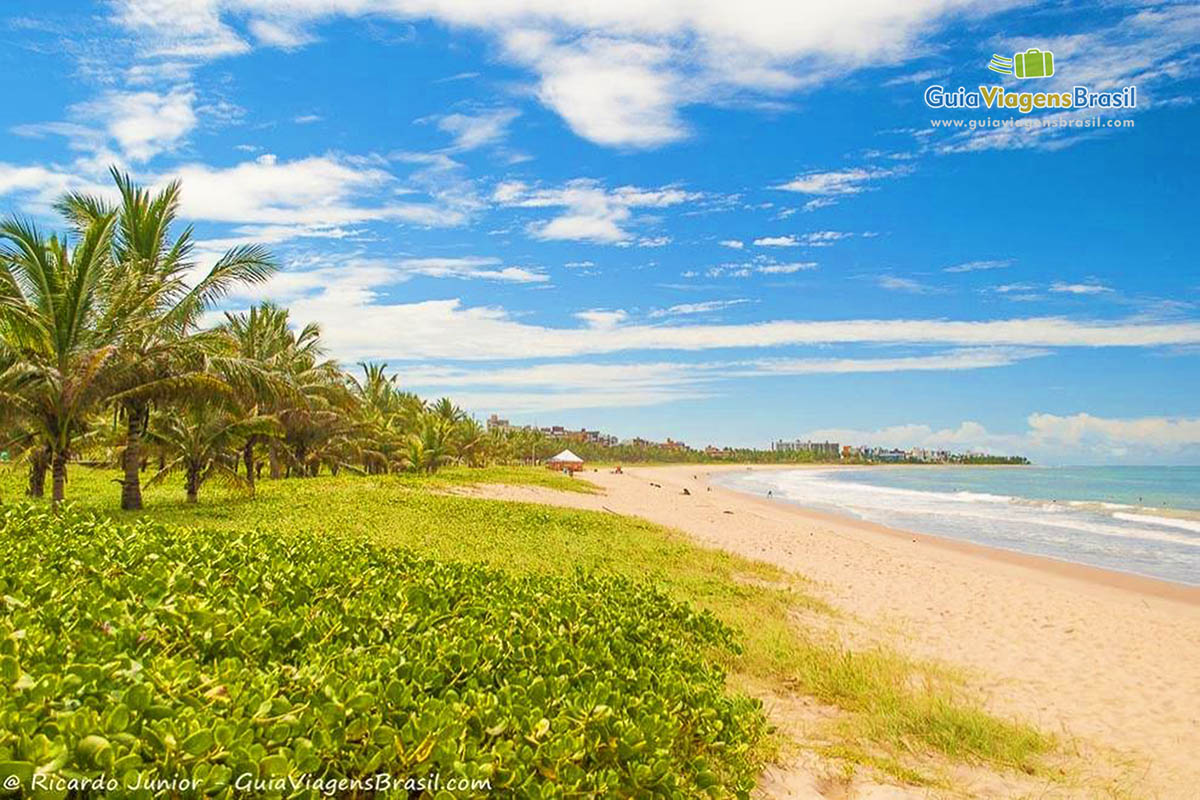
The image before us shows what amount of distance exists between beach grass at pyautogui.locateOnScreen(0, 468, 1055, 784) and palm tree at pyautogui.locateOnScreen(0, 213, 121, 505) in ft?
7.05

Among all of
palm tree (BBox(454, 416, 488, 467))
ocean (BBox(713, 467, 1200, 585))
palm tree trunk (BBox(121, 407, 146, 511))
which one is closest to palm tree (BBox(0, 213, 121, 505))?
palm tree trunk (BBox(121, 407, 146, 511))


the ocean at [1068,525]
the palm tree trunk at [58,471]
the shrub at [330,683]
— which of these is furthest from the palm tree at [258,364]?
the ocean at [1068,525]

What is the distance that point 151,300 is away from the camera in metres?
13.9

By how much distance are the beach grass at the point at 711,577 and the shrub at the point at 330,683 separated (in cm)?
132

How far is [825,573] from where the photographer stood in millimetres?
14047

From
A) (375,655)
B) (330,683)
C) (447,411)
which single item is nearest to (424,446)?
(447,411)

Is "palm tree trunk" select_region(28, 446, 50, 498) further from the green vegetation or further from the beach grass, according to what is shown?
the green vegetation

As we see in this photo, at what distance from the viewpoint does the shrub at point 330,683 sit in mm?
2295

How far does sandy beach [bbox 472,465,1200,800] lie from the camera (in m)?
6.40

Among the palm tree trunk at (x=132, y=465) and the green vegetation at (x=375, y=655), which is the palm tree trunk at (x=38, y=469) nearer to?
the palm tree trunk at (x=132, y=465)

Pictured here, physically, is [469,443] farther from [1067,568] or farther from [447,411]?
[1067,568]

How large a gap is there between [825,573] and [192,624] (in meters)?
12.3

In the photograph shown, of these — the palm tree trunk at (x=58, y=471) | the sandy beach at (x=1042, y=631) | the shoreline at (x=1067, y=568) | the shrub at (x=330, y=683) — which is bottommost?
the shoreline at (x=1067, y=568)

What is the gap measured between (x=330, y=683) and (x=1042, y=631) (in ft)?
34.1
